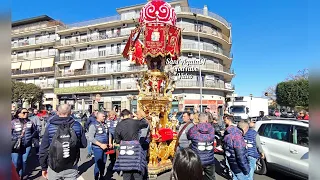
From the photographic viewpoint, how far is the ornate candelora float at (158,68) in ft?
23.7

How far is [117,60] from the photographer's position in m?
36.7

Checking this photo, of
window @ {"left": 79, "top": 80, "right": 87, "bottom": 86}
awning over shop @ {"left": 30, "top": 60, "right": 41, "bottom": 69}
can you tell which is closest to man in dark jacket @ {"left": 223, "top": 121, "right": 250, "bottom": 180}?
window @ {"left": 79, "top": 80, "right": 87, "bottom": 86}

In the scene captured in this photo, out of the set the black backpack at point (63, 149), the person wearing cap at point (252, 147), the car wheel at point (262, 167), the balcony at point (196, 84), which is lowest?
the car wheel at point (262, 167)

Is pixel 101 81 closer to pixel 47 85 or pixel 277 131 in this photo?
pixel 47 85

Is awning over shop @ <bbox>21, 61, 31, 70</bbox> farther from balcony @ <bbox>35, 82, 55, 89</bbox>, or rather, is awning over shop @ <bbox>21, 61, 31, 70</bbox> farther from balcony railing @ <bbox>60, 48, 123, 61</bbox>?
balcony railing @ <bbox>60, 48, 123, 61</bbox>

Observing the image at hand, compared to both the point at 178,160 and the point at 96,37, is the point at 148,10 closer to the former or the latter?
the point at 178,160

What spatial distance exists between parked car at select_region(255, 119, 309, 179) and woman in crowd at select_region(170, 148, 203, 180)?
4054 millimetres

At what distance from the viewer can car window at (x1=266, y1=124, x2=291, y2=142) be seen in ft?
20.1

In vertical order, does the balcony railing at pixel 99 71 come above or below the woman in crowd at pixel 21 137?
above

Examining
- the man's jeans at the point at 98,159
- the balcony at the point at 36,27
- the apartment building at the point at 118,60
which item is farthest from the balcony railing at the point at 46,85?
the man's jeans at the point at 98,159

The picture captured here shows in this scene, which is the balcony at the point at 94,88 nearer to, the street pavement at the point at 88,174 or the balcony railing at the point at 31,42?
the balcony railing at the point at 31,42

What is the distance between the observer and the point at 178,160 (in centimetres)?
210
